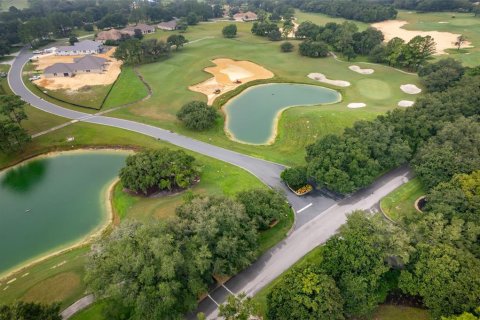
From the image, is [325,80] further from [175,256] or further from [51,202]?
[175,256]

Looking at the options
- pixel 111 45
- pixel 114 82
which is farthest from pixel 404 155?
pixel 111 45

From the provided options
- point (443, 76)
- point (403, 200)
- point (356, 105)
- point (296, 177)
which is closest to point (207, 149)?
point (296, 177)

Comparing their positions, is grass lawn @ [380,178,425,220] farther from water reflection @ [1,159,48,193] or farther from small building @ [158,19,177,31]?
small building @ [158,19,177,31]

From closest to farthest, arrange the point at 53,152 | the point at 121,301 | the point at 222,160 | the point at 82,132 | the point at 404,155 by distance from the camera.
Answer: the point at 121,301
the point at 404,155
the point at 222,160
the point at 53,152
the point at 82,132

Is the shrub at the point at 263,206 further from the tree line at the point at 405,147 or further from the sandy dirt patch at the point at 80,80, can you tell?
the sandy dirt patch at the point at 80,80

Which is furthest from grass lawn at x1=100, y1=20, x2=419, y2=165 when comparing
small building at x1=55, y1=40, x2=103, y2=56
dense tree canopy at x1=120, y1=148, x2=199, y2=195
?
small building at x1=55, y1=40, x2=103, y2=56

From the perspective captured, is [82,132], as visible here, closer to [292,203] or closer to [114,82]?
[114,82]
